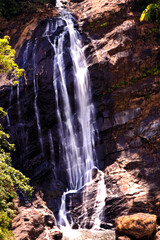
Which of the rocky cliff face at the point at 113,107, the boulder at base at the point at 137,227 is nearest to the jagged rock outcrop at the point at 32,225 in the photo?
the boulder at base at the point at 137,227

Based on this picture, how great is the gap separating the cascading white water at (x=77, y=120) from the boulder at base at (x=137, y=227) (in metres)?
4.45

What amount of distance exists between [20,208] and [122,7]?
16.6m

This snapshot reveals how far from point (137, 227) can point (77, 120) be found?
29.1 feet

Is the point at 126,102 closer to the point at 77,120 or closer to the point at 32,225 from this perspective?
the point at 77,120

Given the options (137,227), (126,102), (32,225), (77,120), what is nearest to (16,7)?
(77,120)

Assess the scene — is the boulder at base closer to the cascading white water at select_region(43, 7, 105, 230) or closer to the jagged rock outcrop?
the jagged rock outcrop

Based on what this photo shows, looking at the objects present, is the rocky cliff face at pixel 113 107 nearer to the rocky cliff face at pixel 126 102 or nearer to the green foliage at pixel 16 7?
the rocky cliff face at pixel 126 102

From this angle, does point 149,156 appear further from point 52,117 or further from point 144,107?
point 52,117

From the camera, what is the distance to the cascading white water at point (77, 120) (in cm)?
1524

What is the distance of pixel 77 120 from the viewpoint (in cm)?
1675

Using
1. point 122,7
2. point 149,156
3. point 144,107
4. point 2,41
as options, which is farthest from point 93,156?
point 122,7

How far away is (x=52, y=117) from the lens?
16984mm

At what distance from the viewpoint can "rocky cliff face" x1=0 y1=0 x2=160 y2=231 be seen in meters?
13.9

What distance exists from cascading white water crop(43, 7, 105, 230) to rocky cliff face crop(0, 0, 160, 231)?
1.43 feet
